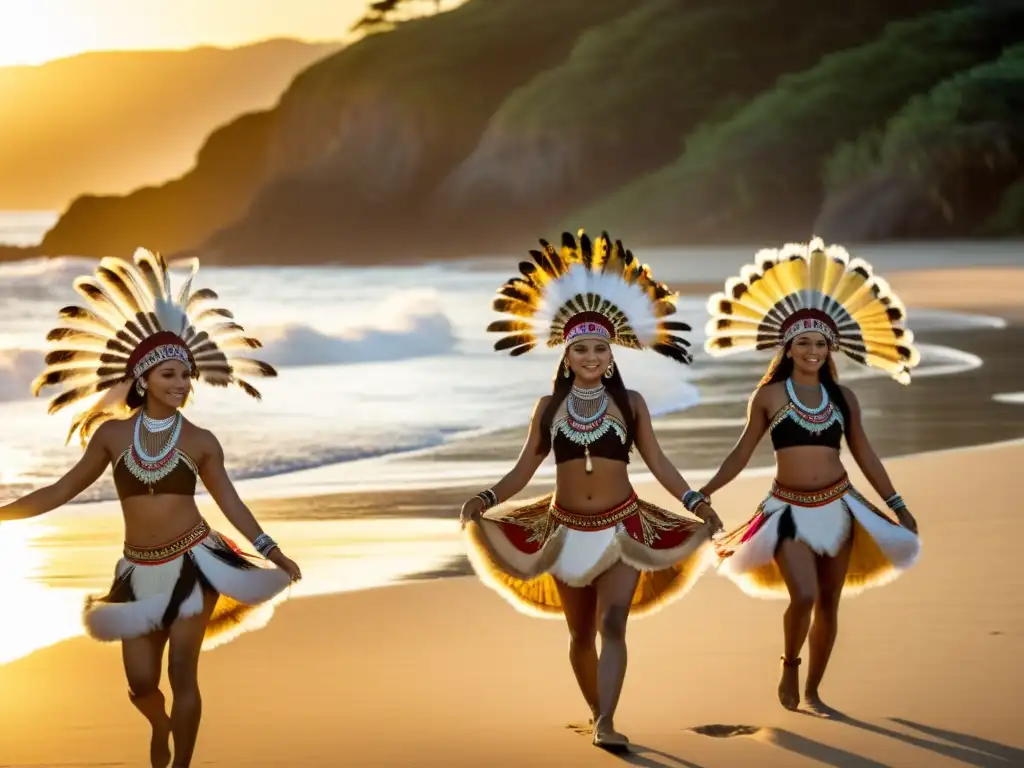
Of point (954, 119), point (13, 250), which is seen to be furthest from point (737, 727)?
point (13, 250)

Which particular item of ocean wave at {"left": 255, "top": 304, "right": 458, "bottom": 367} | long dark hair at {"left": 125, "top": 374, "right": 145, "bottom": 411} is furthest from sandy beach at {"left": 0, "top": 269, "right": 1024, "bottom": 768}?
ocean wave at {"left": 255, "top": 304, "right": 458, "bottom": 367}

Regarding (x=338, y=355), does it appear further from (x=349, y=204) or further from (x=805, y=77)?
(x=349, y=204)

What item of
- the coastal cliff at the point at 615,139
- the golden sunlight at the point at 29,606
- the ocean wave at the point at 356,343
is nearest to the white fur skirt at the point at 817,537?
the golden sunlight at the point at 29,606

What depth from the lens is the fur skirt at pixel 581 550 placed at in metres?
7.46

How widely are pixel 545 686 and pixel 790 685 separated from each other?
94cm

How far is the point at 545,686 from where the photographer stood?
8109 mm

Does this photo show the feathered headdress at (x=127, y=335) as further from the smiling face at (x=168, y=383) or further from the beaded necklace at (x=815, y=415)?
the beaded necklace at (x=815, y=415)

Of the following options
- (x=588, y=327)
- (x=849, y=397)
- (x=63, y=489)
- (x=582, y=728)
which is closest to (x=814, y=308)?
(x=849, y=397)

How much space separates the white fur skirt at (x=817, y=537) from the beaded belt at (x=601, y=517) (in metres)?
0.57

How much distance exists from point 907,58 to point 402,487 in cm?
10238

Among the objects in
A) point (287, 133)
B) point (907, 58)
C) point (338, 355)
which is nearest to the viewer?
point (338, 355)

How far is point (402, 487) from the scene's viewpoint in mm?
13875

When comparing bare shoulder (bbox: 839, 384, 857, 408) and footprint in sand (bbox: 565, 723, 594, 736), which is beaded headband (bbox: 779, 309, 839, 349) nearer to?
bare shoulder (bbox: 839, 384, 857, 408)

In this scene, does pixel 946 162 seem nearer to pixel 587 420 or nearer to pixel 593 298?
pixel 593 298
